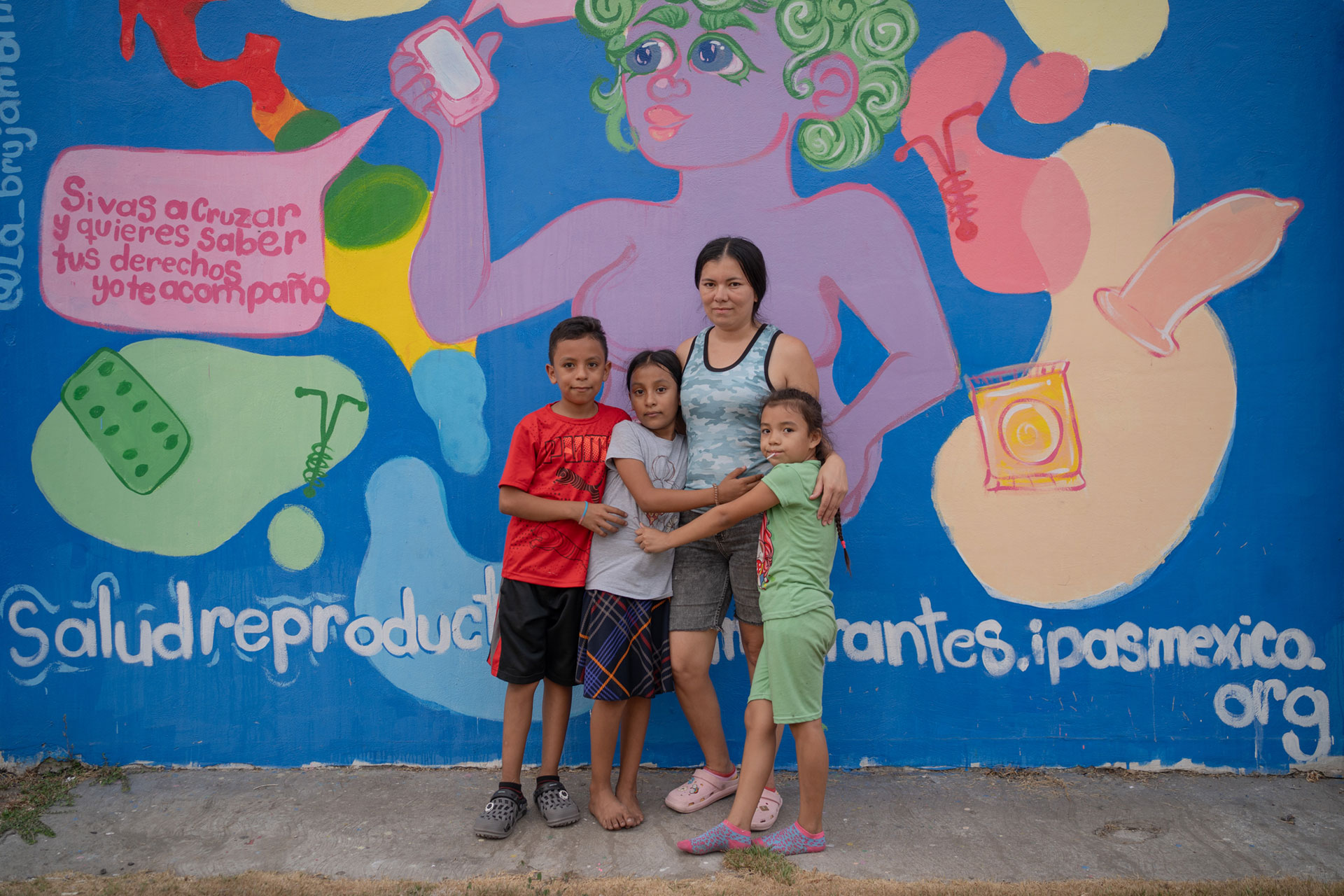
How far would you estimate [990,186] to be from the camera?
3322mm

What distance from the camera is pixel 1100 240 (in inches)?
130

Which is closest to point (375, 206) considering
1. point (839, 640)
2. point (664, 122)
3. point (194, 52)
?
point (194, 52)

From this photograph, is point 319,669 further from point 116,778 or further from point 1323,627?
point 1323,627

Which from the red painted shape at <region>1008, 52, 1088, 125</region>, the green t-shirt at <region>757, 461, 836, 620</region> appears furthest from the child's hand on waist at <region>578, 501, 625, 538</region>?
the red painted shape at <region>1008, 52, 1088, 125</region>

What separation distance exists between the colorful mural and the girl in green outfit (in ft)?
2.19

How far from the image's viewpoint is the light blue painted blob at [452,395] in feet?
11.1

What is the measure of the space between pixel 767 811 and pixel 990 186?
2382mm

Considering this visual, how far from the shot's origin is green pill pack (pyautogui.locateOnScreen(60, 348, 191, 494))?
3412 mm

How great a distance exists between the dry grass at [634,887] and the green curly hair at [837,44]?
2446mm

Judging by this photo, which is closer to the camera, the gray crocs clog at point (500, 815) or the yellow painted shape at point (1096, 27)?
the gray crocs clog at point (500, 815)

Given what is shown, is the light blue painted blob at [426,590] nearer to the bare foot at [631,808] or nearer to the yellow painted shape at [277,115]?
the bare foot at [631,808]

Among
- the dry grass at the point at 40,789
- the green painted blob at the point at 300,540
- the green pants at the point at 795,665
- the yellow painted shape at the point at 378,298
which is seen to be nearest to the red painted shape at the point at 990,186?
the green pants at the point at 795,665

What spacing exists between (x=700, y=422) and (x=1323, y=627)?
96.2 inches

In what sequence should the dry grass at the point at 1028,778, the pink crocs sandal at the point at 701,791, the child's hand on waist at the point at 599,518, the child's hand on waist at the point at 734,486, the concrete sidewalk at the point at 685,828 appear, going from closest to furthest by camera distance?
the concrete sidewalk at the point at 685,828 < the child's hand on waist at the point at 734,486 < the child's hand on waist at the point at 599,518 < the pink crocs sandal at the point at 701,791 < the dry grass at the point at 1028,778
